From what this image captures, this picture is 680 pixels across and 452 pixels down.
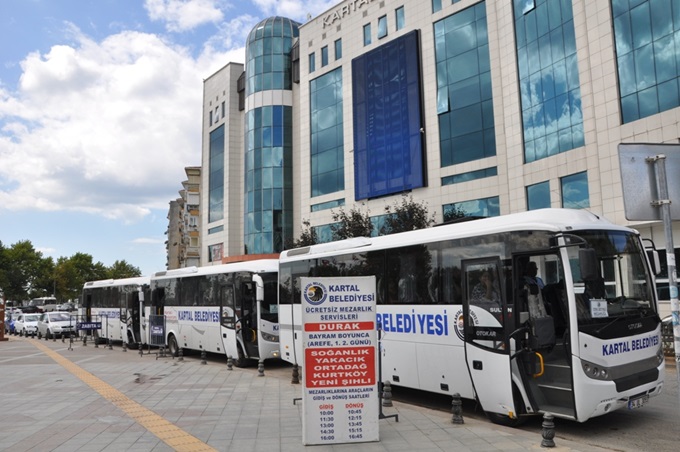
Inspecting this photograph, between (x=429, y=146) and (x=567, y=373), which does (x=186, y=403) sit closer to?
(x=567, y=373)

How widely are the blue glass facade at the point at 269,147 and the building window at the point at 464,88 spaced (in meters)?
18.4

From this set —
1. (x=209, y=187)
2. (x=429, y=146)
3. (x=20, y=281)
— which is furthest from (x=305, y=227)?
(x=20, y=281)

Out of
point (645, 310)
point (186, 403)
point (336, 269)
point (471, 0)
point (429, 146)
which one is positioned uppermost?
point (471, 0)

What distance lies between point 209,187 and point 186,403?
51.7 meters

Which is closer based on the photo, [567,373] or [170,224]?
[567,373]

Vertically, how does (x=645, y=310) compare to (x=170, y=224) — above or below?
below

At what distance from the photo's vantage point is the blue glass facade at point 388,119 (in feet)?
118

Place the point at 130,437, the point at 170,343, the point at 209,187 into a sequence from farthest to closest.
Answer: the point at 209,187, the point at 170,343, the point at 130,437

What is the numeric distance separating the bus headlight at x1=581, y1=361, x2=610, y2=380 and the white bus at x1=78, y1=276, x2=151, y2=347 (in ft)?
65.7

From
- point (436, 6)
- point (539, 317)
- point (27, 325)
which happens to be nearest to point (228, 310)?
point (539, 317)

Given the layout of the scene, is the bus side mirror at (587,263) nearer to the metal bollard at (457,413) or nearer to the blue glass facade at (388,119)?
the metal bollard at (457,413)

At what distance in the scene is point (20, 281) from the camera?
303 ft

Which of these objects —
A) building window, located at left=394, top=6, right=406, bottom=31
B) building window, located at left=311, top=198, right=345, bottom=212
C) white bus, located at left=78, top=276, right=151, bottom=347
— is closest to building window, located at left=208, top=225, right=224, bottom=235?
building window, located at left=311, top=198, right=345, bottom=212

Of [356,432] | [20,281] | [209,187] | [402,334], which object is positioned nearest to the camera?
[356,432]
